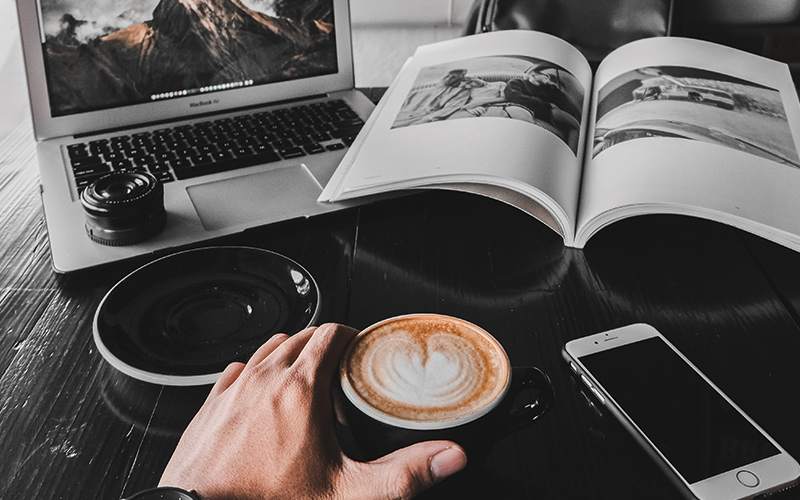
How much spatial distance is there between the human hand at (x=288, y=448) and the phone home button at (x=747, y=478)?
185 millimetres

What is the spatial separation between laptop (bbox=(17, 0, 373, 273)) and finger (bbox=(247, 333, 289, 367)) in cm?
23

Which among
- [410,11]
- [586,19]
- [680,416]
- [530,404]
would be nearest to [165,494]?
[530,404]

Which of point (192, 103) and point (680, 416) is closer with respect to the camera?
point (680, 416)

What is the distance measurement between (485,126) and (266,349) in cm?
39

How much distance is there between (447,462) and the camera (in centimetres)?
33

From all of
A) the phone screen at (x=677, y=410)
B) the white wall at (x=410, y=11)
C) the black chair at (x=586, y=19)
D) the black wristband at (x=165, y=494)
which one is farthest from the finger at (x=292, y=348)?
the white wall at (x=410, y=11)

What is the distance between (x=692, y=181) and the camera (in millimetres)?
620

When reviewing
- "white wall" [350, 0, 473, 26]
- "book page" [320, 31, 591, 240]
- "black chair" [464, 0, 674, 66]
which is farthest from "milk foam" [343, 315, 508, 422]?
"white wall" [350, 0, 473, 26]

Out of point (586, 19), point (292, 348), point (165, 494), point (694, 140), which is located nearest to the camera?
point (165, 494)

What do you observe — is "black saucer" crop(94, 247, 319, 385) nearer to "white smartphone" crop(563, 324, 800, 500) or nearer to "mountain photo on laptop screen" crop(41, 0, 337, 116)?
"white smartphone" crop(563, 324, 800, 500)

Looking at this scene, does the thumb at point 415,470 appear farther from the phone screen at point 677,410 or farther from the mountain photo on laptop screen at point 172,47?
the mountain photo on laptop screen at point 172,47

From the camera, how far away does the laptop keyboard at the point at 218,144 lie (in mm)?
759

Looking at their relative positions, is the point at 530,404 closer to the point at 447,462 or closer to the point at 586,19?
the point at 447,462

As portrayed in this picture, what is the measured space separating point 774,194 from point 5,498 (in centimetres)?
68
